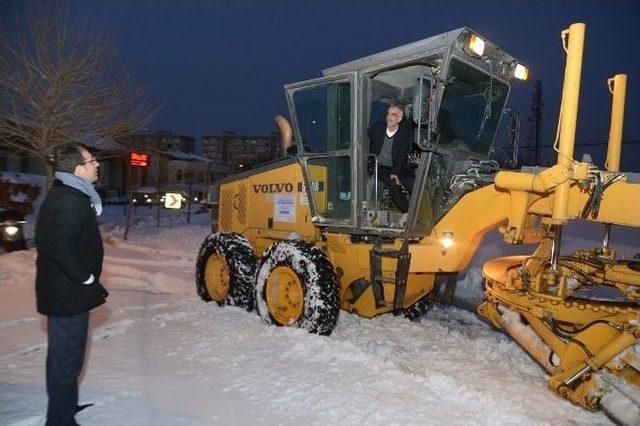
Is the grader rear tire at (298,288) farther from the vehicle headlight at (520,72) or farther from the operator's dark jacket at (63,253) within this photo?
the vehicle headlight at (520,72)

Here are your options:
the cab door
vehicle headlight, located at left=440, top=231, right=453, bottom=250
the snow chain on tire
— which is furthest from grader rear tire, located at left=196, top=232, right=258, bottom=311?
vehicle headlight, located at left=440, top=231, right=453, bottom=250

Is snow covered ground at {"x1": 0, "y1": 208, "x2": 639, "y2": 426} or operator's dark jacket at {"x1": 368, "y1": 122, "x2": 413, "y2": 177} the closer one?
snow covered ground at {"x1": 0, "y1": 208, "x2": 639, "y2": 426}

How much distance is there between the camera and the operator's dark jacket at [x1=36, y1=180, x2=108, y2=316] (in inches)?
121

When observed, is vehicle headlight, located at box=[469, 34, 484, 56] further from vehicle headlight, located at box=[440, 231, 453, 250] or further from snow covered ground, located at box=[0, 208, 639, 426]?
snow covered ground, located at box=[0, 208, 639, 426]

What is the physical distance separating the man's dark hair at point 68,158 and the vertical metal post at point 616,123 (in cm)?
440

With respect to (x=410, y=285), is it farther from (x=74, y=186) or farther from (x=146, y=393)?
(x=74, y=186)

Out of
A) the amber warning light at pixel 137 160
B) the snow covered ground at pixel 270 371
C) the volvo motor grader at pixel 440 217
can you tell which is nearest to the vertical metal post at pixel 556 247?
the volvo motor grader at pixel 440 217

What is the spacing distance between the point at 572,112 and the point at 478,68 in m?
1.61

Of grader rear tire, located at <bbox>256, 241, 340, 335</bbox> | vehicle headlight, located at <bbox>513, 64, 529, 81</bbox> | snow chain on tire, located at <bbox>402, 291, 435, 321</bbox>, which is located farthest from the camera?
snow chain on tire, located at <bbox>402, 291, 435, 321</bbox>

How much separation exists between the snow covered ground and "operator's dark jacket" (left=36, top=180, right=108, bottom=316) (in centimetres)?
89

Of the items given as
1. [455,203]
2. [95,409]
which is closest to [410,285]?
[455,203]

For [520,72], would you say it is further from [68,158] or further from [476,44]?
[68,158]

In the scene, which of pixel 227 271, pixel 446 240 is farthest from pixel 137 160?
pixel 446 240

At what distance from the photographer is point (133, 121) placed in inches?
481
